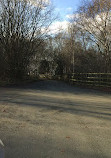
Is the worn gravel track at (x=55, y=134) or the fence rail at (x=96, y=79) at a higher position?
the fence rail at (x=96, y=79)

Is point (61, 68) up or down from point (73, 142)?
up

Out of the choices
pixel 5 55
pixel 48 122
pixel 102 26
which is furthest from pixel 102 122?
pixel 102 26

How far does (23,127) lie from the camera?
14.9ft

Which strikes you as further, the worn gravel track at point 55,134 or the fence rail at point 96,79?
the fence rail at point 96,79

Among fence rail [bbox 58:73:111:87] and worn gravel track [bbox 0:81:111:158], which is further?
fence rail [bbox 58:73:111:87]

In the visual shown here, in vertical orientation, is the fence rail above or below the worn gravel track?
above

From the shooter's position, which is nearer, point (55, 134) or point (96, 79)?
point (55, 134)

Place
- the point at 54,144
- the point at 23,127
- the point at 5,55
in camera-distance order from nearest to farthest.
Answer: the point at 54,144
the point at 23,127
the point at 5,55

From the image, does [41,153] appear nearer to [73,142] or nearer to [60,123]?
[73,142]

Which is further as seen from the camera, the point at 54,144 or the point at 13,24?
the point at 13,24

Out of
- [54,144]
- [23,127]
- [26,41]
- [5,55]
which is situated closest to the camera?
[54,144]

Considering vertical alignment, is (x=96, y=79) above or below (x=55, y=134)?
above

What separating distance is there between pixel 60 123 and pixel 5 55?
16.6 meters

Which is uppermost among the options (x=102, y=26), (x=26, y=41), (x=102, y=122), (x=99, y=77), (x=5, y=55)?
(x=102, y=26)
